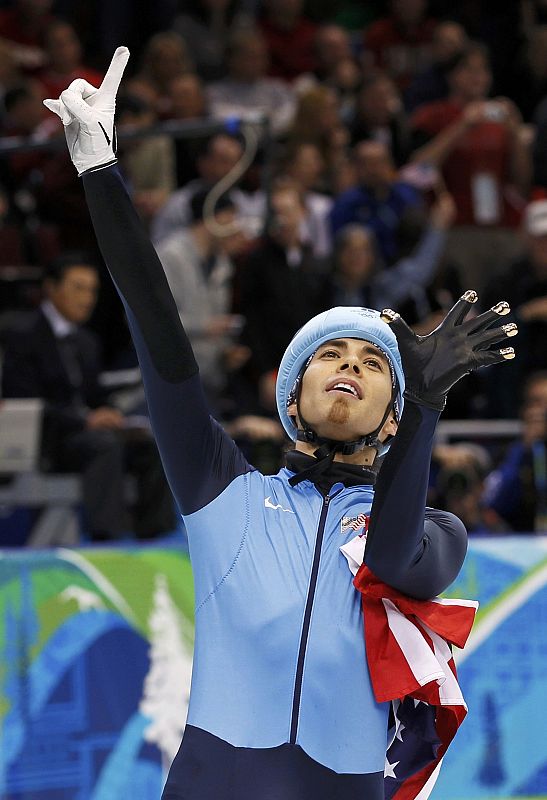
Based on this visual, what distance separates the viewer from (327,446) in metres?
3.12

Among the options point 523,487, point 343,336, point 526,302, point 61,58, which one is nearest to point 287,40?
point 61,58

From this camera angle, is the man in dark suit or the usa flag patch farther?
the man in dark suit

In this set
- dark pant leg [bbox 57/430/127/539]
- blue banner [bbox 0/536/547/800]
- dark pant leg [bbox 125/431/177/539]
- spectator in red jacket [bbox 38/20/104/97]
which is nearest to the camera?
blue banner [bbox 0/536/547/800]

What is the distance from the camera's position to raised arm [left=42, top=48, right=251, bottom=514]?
9.36ft

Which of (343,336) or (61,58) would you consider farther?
(61,58)

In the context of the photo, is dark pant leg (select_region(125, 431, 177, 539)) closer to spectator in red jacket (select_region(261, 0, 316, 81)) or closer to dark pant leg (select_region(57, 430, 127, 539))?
dark pant leg (select_region(57, 430, 127, 539))

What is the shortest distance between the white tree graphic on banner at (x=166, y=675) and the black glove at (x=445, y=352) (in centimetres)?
309

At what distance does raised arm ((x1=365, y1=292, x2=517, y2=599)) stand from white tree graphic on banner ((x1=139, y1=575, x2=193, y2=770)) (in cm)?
294

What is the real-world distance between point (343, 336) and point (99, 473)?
390 cm

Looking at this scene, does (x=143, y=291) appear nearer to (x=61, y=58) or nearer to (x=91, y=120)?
(x=91, y=120)

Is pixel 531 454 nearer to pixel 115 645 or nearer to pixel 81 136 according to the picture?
pixel 115 645

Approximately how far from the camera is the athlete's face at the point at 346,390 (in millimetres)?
3027

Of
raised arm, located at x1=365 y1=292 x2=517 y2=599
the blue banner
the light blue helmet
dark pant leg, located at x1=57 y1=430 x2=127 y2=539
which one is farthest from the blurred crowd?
raised arm, located at x1=365 y1=292 x2=517 y2=599

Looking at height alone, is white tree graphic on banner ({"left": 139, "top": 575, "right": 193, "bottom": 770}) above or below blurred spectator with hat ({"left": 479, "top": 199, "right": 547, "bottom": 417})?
below
